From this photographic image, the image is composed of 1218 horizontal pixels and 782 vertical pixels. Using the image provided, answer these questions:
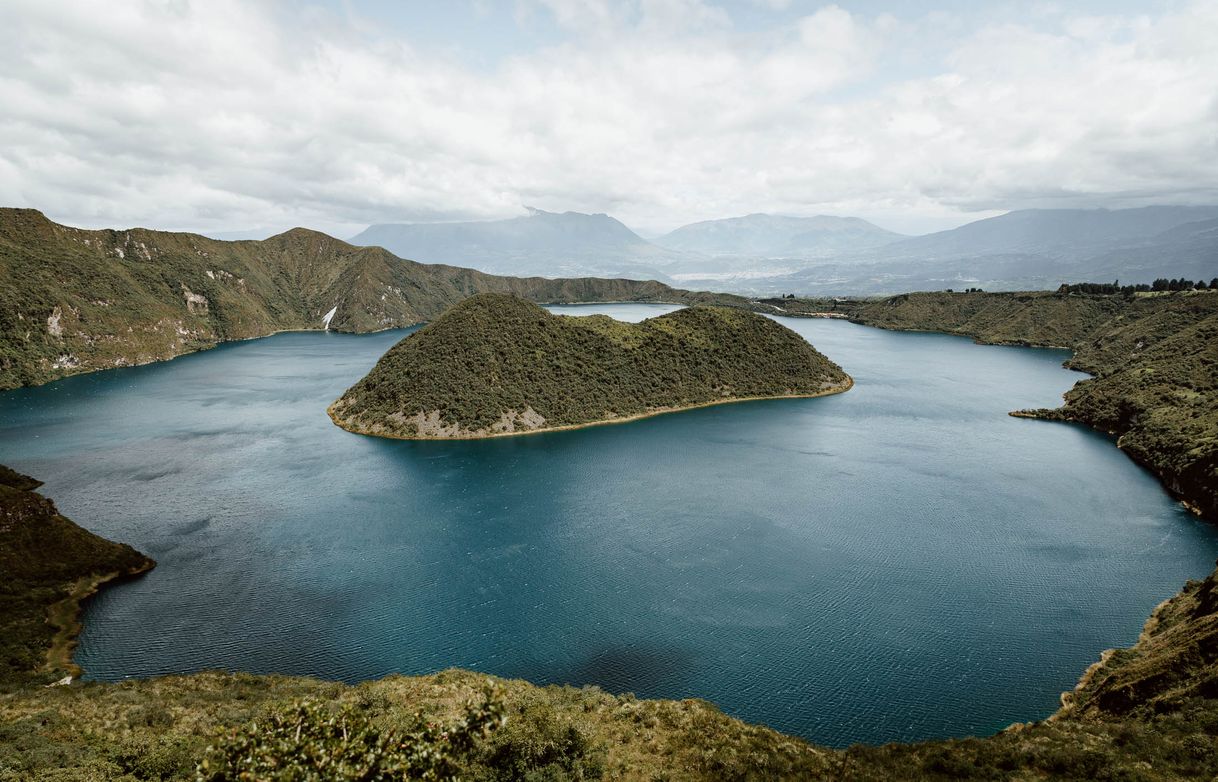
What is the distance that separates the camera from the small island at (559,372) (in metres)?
108

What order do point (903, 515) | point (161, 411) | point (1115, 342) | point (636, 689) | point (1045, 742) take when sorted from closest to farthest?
point (1045, 742) → point (636, 689) → point (903, 515) → point (161, 411) → point (1115, 342)

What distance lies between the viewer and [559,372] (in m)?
120

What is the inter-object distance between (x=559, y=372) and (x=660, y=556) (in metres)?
64.7

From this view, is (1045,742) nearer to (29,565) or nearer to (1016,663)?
(1016,663)

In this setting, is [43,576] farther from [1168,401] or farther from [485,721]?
[1168,401]

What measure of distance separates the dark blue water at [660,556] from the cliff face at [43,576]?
2.29m

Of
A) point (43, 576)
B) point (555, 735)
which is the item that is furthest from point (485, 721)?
point (43, 576)

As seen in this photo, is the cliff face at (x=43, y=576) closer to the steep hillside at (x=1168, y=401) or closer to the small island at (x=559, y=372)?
the small island at (x=559, y=372)

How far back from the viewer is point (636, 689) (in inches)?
1661

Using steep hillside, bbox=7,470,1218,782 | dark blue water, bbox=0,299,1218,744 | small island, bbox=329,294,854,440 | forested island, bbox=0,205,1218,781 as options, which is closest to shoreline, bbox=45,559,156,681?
forested island, bbox=0,205,1218,781

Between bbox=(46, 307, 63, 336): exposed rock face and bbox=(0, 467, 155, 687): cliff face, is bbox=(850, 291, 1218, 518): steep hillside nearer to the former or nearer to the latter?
bbox=(0, 467, 155, 687): cliff face

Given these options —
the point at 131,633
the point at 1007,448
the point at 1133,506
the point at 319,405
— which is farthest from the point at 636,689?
the point at 319,405

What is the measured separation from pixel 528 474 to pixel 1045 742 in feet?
224

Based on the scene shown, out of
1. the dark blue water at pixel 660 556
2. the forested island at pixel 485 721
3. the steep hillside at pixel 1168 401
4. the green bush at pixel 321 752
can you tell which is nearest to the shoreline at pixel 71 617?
the forested island at pixel 485 721
